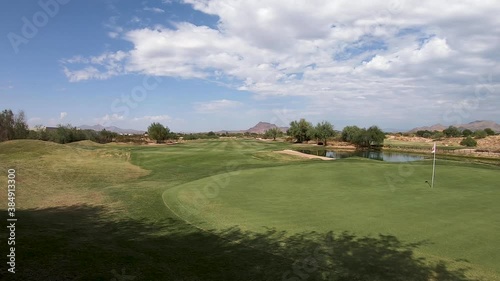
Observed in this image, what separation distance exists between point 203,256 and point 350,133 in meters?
108

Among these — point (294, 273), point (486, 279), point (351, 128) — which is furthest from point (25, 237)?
point (351, 128)

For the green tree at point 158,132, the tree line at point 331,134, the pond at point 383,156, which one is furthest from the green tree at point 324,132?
the green tree at point 158,132

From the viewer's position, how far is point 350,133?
360 ft

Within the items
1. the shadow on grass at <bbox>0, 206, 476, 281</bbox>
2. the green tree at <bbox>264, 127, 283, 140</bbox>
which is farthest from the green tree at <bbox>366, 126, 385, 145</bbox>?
the shadow on grass at <bbox>0, 206, 476, 281</bbox>

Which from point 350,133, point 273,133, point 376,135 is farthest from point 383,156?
point 273,133

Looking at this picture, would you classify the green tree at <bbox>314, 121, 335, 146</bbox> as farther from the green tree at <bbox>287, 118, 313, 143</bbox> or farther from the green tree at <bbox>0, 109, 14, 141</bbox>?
the green tree at <bbox>0, 109, 14, 141</bbox>

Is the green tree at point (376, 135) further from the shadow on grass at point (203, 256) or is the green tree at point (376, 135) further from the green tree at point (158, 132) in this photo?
the shadow on grass at point (203, 256)

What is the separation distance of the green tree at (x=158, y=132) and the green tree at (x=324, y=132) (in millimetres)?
53754

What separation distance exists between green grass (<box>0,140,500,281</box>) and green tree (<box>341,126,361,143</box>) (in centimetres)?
8723

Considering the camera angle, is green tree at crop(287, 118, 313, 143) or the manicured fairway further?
green tree at crop(287, 118, 313, 143)

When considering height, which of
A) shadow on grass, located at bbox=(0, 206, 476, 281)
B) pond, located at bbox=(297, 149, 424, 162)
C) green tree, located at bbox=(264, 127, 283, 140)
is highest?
green tree, located at bbox=(264, 127, 283, 140)

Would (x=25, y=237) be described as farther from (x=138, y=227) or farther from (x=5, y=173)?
(x=5, y=173)

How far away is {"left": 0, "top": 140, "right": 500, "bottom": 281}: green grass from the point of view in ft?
24.8

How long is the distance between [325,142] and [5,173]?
104734 millimetres
